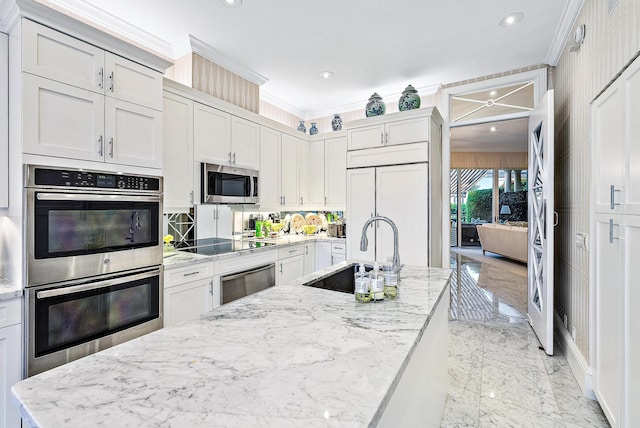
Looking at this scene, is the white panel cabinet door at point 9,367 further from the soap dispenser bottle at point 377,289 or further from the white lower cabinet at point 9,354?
the soap dispenser bottle at point 377,289

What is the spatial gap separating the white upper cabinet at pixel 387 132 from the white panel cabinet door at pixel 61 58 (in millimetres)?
2622

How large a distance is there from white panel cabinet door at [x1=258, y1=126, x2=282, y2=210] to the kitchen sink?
195 cm

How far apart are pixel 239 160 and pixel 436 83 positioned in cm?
262

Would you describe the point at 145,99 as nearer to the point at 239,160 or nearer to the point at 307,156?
the point at 239,160

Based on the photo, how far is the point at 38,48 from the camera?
1694 millimetres

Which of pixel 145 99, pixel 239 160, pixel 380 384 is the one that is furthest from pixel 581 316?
pixel 145 99

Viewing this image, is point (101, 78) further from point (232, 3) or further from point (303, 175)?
point (303, 175)

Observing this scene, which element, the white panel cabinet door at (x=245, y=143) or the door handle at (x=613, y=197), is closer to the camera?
the door handle at (x=613, y=197)

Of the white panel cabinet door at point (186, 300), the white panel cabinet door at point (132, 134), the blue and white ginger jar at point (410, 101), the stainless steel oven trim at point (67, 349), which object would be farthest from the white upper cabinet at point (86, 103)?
the blue and white ginger jar at point (410, 101)

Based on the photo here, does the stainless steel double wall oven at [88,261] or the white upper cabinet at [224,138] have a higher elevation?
the white upper cabinet at [224,138]

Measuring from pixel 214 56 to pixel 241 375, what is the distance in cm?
325

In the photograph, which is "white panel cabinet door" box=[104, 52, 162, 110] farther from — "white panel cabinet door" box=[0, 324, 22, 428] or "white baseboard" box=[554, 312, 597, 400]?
"white baseboard" box=[554, 312, 597, 400]

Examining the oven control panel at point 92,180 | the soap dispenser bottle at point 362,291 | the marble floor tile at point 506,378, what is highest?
the oven control panel at point 92,180

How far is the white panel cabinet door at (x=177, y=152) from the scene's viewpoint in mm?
2678
